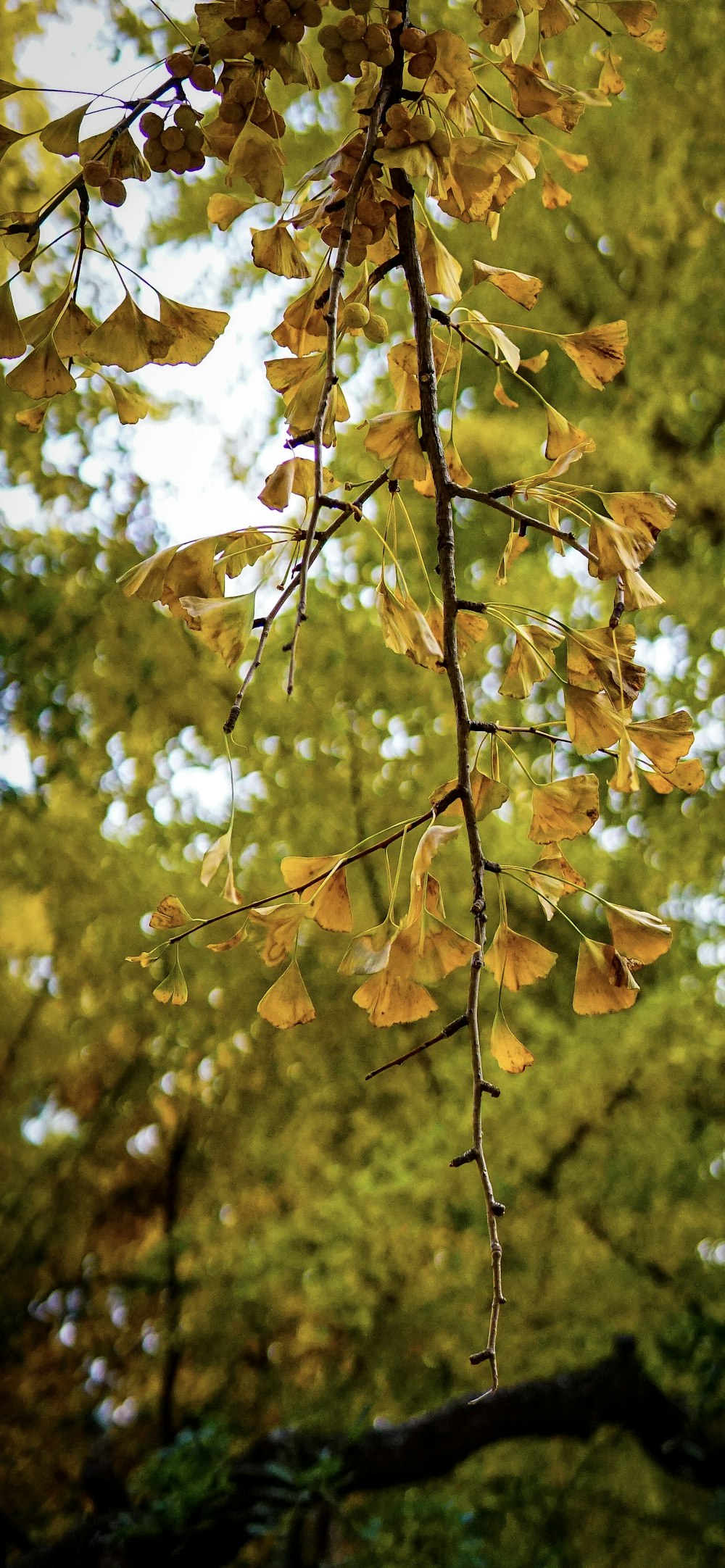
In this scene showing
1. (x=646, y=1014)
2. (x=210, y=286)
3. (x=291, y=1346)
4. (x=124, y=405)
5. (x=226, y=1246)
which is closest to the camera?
(x=124, y=405)

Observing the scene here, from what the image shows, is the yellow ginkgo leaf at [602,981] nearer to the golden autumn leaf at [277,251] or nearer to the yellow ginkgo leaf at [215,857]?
the yellow ginkgo leaf at [215,857]

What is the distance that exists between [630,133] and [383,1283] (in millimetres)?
1824

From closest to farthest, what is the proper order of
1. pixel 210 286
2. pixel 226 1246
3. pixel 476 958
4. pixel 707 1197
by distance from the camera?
pixel 476 958 < pixel 707 1197 < pixel 210 286 < pixel 226 1246

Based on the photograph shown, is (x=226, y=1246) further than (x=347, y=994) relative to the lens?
Yes

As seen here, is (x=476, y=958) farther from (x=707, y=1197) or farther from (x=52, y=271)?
(x=52, y=271)

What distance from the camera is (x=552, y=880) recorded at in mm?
367

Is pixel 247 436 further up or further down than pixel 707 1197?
further up

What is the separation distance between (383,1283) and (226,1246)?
40 centimetres

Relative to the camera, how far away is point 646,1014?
150cm

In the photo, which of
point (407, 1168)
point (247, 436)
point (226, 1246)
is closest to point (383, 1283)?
point (407, 1168)

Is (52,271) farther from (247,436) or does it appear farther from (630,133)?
(630,133)

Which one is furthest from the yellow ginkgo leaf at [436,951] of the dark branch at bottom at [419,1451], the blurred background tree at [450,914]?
the dark branch at bottom at [419,1451]

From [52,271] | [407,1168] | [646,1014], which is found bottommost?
[407,1168]

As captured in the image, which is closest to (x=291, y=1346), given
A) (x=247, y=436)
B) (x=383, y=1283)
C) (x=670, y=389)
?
(x=383, y=1283)
